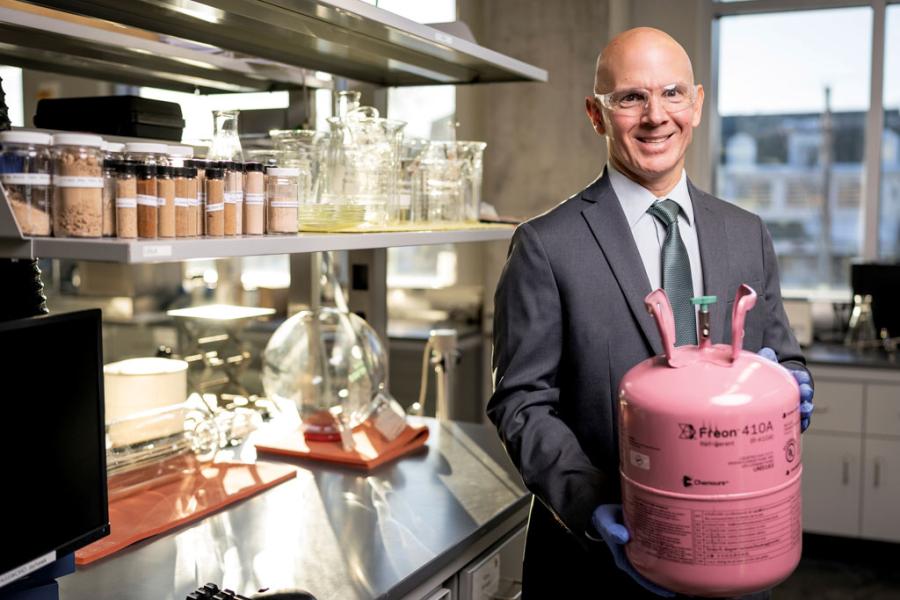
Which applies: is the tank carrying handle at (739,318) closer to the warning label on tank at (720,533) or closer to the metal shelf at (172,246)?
the warning label on tank at (720,533)

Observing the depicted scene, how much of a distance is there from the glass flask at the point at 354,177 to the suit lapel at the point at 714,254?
26.9 inches

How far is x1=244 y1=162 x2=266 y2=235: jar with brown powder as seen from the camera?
1.55 metres

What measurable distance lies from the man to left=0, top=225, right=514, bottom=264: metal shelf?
35 cm

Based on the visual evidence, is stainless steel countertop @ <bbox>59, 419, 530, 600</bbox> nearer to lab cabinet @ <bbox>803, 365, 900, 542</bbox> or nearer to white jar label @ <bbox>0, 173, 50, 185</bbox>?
white jar label @ <bbox>0, 173, 50, 185</bbox>

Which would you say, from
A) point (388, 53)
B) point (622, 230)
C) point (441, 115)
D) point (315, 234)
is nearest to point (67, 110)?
point (315, 234)

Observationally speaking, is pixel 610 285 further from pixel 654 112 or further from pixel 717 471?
pixel 717 471

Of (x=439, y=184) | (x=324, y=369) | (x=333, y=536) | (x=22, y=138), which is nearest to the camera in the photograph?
(x=22, y=138)

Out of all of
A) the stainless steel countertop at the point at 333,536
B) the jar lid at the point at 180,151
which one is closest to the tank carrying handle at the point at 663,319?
the stainless steel countertop at the point at 333,536

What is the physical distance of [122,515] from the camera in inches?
68.3

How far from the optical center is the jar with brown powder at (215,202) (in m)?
1.45

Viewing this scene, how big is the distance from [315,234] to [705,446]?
895mm

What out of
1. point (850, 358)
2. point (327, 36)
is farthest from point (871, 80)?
point (327, 36)

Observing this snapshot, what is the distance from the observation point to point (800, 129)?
15.5 ft

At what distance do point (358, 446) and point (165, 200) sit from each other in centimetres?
99
